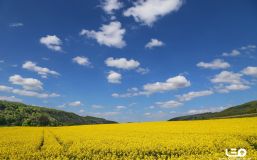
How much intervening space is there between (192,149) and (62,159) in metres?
8.29

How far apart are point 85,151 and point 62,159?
Answer: 2636mm

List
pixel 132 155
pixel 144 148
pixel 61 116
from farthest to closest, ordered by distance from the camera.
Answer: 1. pixel 61 116
2. pixel 144 148
3. pixel 132 155

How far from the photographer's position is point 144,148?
22312 millimetres

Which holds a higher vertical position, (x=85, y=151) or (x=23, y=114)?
(x=23, y=114)

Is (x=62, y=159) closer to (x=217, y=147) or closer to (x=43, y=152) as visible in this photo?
(x=43, y=152)

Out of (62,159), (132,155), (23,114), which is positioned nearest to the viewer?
(62,159)

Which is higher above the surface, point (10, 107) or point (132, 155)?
point (10, 107)

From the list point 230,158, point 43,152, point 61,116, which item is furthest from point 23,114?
point 230,158

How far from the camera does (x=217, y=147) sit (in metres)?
22.0

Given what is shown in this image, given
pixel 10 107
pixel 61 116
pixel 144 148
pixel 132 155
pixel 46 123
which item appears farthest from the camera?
pixel 61 116

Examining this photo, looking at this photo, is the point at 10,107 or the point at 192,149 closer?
the point at 192,149

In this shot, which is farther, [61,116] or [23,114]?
[61,116]

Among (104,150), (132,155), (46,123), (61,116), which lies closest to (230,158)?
(132,155)

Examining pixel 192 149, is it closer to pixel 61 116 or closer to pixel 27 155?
pixel 27 155
